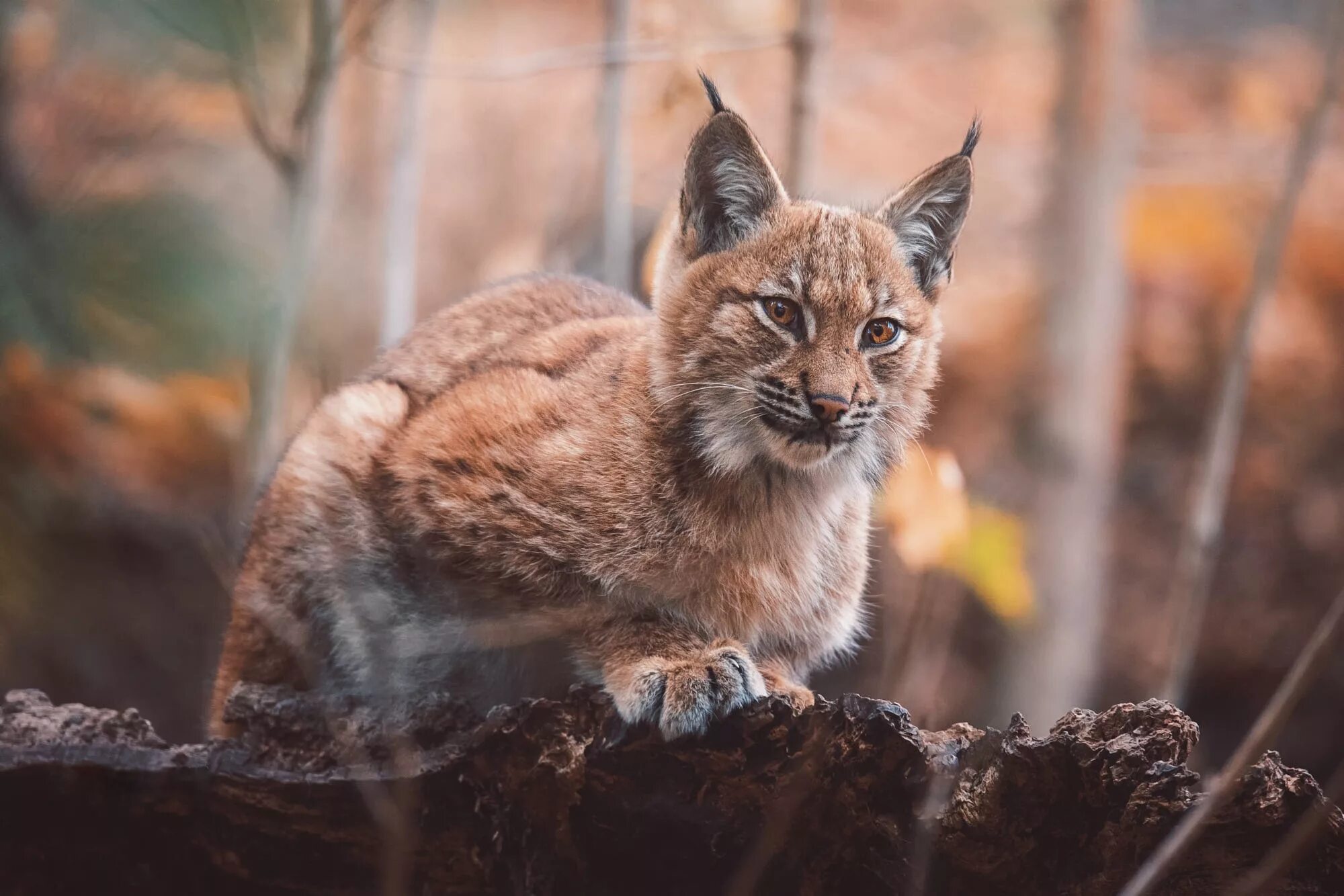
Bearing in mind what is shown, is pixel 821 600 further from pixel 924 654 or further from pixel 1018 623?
pixel 924 654

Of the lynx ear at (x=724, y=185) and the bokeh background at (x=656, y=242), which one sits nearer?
the lynx ear at (x=724, y=185)

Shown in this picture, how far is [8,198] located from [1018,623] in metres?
6.79

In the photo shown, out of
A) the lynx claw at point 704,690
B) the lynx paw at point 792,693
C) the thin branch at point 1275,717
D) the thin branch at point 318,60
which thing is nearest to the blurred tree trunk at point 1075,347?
the lynx paw at point 792,693

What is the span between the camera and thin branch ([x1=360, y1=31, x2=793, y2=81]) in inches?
232

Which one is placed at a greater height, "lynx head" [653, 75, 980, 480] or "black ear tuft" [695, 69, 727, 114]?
"black ear tuft" [695, 69, 727, 114]

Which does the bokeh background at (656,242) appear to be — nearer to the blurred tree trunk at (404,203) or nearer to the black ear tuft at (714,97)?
the blurred tree trunk at (404,203)

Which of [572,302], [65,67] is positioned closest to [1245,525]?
[572,302]

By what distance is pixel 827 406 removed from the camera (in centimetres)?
371

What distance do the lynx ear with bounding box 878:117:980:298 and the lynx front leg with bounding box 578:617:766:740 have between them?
5.14ft

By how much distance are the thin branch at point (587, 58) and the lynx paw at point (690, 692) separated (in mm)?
3201

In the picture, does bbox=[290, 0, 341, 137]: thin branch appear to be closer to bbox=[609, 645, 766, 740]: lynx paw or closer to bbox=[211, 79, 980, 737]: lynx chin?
bbox=[211, 79, 980, 737]: lynx chin

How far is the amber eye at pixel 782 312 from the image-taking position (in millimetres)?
3961

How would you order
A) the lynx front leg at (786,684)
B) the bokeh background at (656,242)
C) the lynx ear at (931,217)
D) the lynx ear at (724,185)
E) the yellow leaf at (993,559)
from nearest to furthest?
the lynx front leg at (786,684), the lynx ear at (724,185), the lynx ear at (931,217), the yellow leaf at (993,559), the bokeh background at (656,242)

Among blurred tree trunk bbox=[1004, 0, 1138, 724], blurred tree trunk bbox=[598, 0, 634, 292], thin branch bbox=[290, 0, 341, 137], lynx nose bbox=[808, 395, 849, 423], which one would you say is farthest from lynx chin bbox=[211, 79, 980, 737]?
blurred tree trunk bbox=[1004, 0, 1138, 724]
